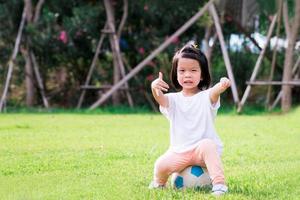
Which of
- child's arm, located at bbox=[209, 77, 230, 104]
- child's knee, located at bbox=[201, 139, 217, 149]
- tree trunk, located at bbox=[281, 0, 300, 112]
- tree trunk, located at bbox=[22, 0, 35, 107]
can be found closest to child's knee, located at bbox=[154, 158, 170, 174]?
child's knee, located at bbox=[201, 139, 217, 149]

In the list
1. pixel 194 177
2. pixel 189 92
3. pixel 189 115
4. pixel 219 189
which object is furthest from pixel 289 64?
pixel 219 189

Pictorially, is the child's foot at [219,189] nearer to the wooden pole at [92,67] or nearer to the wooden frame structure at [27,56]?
the wooden frame structure at [27,56]

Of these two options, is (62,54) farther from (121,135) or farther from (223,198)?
(223,198)

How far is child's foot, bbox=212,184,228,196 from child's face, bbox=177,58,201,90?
711 millimetres

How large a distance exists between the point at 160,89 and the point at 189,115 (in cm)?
26

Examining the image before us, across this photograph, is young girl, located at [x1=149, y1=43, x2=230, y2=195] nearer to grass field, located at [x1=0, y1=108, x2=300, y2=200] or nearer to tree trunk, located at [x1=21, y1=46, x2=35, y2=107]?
grass field, located at [x1=0, y1=108, x2=300, y2=200]

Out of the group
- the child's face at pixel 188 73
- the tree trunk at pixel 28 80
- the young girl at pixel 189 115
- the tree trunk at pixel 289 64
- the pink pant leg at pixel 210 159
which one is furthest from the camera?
the tree trunk at pixel 28 80

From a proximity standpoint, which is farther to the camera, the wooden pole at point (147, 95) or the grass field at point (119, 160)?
the wooden pole at point (147, 95)

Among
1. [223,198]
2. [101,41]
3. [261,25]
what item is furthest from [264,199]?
[261,25]

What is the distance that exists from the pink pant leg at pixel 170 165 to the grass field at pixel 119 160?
0.40ft

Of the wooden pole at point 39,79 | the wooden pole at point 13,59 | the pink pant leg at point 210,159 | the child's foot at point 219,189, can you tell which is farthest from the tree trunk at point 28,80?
the child's foot at point 219,189

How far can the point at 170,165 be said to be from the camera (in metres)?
4.40

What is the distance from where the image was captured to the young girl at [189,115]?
14.3ft

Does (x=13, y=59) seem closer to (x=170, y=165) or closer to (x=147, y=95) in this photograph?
(x=147, y=95)
